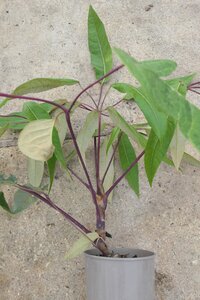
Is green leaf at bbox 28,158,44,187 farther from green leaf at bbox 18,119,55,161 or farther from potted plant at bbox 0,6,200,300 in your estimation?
green leaf at bbox 18,119,55,161

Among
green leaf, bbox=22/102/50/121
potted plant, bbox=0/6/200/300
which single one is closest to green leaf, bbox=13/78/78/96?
potted plant, bbox=0/6/200/300

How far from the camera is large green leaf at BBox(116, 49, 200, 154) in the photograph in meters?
0.55

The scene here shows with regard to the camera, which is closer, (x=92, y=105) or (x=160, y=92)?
(x=160, y=92)

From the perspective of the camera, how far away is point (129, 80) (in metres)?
1.17

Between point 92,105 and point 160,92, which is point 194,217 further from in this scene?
point 160,92

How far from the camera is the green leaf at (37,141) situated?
0.77 meters

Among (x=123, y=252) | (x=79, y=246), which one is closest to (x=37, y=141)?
(x=79, y=246)

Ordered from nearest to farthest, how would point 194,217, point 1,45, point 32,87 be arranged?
point 32,87 → point 194,217 → point 1,45

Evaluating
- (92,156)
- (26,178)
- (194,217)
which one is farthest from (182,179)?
(26,178)

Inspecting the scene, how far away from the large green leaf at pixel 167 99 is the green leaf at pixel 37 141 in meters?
0.28

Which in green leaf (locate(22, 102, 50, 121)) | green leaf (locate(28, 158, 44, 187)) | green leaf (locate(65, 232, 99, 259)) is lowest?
green leaf (locate(65, 232, 99, 259))

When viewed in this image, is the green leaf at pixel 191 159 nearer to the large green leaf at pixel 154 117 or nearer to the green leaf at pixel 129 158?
the green leaf at pixel 129 158

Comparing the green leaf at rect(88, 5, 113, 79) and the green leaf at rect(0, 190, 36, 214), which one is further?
the green leaf at rect(88, 5, 113, 79)

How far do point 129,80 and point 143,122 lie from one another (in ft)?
0.40
